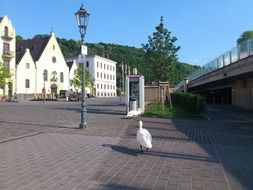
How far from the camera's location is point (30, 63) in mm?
74500

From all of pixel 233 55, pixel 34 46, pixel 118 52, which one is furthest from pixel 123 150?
pixel 118 52

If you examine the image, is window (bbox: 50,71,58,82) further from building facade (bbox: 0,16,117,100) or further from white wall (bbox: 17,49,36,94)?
white wall (bbox: 17,49,36,94)

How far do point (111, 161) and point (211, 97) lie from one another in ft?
189

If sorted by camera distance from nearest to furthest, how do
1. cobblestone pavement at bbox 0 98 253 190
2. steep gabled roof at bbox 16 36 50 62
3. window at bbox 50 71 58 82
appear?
cobblestone pavement at bbox 0 98 253 190 < steep gabled roof at bbox 16 36 50 62 < window at bbox 50 71 58 82

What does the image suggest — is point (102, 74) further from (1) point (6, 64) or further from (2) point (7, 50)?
(2) point (7, 50)

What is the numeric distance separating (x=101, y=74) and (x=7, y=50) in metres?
43.6

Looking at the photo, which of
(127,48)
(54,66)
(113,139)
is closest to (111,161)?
(113,139)

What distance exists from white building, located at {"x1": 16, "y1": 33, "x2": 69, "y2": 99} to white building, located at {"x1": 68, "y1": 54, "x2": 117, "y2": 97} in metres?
8.04

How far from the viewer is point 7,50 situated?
2653 inches

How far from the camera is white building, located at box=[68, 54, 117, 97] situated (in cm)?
10300

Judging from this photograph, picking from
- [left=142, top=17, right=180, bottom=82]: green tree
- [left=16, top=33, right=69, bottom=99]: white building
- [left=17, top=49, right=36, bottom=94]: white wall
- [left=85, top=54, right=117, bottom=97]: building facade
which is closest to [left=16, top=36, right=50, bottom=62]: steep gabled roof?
[left=16, top=33, right=69, bottom=99]: white building

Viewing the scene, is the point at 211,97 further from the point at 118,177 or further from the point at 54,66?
the point at 118,177

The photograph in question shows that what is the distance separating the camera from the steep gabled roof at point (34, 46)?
79.1 meters

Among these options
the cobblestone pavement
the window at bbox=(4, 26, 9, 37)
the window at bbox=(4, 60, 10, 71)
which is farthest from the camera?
the window at bbox=(4, 60, 10, 71)
